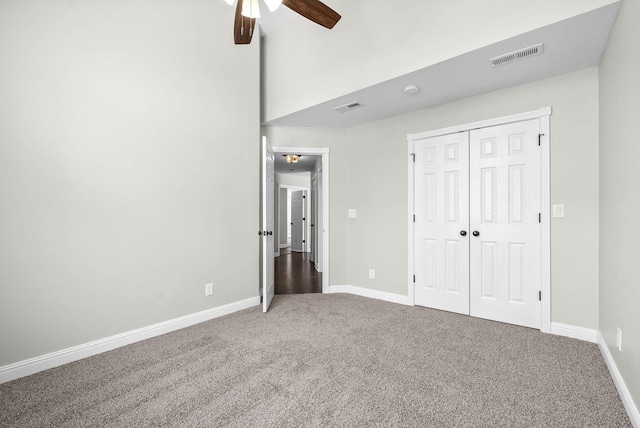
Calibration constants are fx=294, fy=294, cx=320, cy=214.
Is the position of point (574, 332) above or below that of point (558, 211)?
below

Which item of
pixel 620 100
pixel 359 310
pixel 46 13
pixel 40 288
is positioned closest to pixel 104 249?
pixel 40 288

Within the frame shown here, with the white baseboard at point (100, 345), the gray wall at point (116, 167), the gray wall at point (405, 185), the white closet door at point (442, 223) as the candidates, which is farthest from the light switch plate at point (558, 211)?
the white baseboard at point (100, 345)

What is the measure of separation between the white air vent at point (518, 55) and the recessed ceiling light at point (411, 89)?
68 centimetres

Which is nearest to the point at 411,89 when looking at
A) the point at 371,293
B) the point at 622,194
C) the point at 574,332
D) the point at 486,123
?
the point at 486,123

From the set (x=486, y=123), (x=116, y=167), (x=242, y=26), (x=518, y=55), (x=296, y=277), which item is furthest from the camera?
(x=296, y=277)

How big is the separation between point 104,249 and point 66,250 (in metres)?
0.25

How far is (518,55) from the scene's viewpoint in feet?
7.81

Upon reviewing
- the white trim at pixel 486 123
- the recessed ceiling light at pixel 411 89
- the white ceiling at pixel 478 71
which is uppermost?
the white ceiling at pixel 478 71

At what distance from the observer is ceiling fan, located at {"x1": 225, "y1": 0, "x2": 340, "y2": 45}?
1731mm

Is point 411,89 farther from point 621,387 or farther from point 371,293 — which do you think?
point 621,387

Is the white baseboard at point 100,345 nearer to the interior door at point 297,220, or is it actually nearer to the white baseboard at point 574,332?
the white baseboard at point 574,332

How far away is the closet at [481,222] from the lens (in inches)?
113

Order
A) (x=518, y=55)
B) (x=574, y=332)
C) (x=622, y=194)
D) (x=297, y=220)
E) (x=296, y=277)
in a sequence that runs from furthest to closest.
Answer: (x=297, y=220) < (x=296, y=277) < (x=574, y=332) < (x=518, y=55) < (x=622, y=194)

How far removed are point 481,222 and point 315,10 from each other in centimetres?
260
